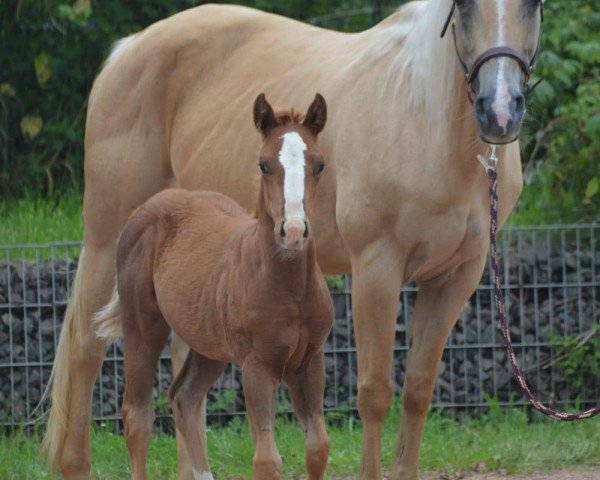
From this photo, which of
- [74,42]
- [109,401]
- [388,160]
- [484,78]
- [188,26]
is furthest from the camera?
[74,42]

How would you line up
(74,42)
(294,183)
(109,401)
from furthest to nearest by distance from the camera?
1. (74,42)
2. (109,401)
3. (294,183)

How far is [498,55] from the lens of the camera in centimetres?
397

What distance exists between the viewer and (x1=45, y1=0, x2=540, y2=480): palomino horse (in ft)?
14.5

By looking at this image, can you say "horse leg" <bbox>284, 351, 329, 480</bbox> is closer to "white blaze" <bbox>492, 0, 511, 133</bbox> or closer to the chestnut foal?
the chestnut foal

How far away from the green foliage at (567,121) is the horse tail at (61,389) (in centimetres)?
305

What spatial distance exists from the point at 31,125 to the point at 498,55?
6.32 m

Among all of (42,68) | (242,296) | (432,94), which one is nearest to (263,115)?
(242,296)

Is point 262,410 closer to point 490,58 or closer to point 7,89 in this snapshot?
point 490,58

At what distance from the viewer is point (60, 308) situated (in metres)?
7.11

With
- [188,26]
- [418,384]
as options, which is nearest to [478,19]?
[418,384]

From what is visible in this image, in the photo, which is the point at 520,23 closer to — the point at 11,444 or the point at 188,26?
the point at 188,26

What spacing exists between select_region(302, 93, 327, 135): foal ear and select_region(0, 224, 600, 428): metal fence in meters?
3.33

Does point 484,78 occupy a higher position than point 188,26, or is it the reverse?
point 188,26

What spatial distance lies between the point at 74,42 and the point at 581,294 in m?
4.83
